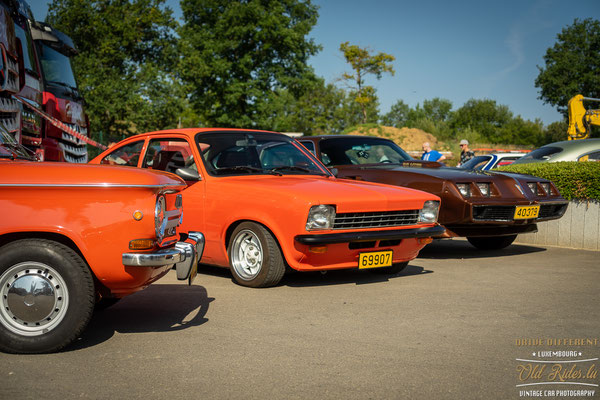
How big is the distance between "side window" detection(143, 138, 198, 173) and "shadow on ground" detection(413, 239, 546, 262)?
3676 mm

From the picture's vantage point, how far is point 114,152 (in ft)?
24.5

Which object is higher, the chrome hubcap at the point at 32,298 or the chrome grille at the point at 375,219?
the chrome grille at the point at 375,219

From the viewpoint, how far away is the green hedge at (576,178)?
983cm

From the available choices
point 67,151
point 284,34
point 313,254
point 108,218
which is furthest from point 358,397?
point 284,34

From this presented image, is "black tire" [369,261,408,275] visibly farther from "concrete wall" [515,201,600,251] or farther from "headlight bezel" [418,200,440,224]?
"concrete wall" [515,201,600,251]

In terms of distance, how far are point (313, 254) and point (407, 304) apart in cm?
98

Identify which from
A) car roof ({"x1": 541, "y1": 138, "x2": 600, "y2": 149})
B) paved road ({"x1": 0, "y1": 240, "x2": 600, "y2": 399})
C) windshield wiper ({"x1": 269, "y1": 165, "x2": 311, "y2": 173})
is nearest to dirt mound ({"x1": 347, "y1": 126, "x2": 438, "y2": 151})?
car roof ({"x1": 541, "y1": 138, "x2": 600, "y2": 149})

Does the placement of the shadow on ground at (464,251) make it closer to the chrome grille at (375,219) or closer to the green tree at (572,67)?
the chrome grille at (375,219)

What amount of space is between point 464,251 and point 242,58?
3629 cm

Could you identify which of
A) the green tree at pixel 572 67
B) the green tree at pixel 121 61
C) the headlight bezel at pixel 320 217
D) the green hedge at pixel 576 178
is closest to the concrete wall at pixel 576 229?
the green hedge at pixel 576 178

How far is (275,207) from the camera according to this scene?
6.06 meters

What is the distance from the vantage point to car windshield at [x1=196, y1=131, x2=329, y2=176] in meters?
7.02

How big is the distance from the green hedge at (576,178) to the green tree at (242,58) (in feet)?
112

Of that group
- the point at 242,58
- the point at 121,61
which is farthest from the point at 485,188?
the point at 242,58
